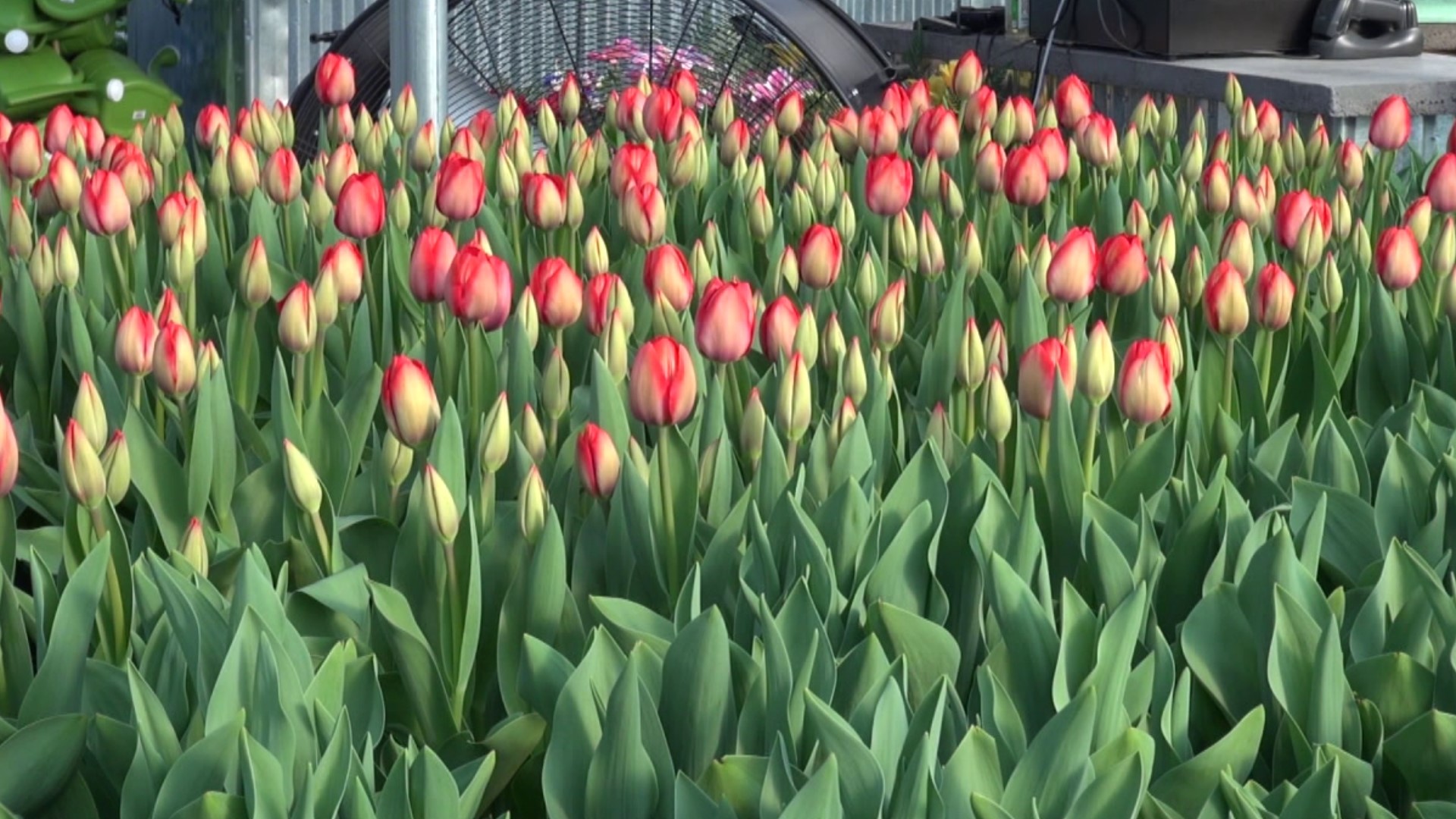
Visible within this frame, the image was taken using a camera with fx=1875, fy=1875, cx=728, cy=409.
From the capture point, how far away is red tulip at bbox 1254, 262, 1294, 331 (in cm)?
137

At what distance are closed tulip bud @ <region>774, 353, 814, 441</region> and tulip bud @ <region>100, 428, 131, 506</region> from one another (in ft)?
1.28

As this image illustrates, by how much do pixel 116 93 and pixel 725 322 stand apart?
173 inches

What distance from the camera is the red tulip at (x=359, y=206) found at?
1613 millimetres

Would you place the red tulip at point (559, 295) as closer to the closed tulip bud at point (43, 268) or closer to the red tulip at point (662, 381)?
the red tulip at point (662, 381)

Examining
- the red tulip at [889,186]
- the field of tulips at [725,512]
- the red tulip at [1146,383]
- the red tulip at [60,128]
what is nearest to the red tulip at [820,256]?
the field of tulips at [725,512]

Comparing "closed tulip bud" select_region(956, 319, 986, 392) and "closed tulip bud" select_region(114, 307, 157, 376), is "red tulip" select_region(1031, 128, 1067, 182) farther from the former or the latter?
"closed tulip bud" select_region(114, 307, 157, 376)

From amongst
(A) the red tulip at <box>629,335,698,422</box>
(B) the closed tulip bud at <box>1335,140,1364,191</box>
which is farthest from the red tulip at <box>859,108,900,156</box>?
(A) the red tulip at <box>629,335,698,422</box>

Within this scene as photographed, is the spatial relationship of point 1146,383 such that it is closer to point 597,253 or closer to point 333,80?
point 597,253

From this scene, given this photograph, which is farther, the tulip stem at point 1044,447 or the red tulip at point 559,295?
the red tulip at point 559,295

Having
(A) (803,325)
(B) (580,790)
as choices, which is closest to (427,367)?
(A) (803,325)

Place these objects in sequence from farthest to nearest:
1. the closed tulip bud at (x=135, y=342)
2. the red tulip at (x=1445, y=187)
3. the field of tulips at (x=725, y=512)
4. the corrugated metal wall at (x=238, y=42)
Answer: the corrugated metal wall at (x=238, y=42) → the red tulip at (x=1445, y=187) → the closed tulip bud at (x=135, y=342) → the field of tulips at (x=725, y=512)

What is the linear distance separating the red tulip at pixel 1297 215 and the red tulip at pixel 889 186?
321 millimetres

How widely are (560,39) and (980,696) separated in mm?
2442

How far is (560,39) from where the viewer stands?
10.3 feet
